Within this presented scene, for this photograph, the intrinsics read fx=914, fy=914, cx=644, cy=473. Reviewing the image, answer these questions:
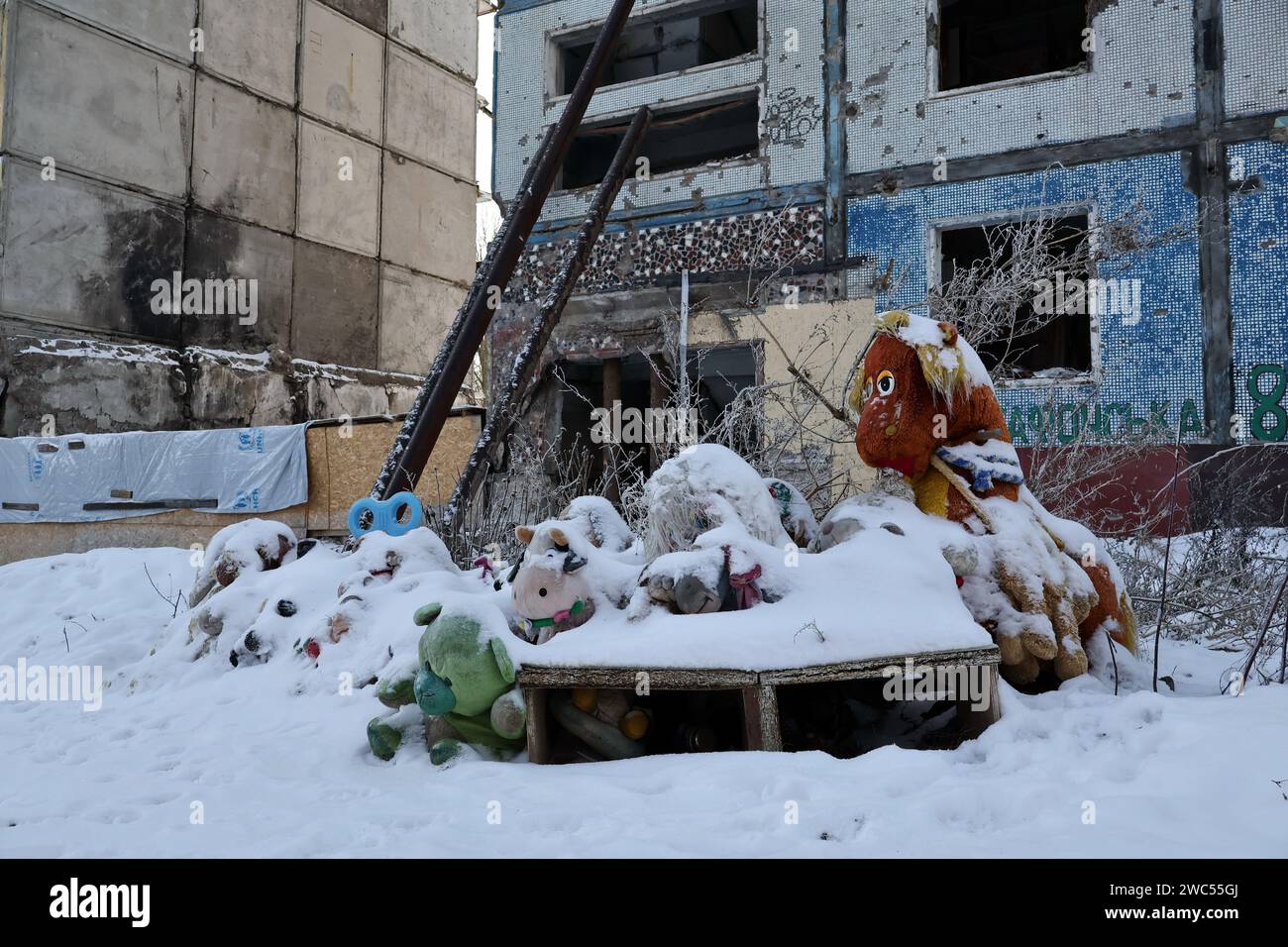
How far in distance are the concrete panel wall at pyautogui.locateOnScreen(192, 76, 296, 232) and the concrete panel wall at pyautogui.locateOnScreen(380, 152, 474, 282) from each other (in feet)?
5.88

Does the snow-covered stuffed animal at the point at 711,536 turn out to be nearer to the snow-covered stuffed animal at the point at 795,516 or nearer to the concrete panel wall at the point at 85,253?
the snow-covered stuffed animal at the point at 795,516

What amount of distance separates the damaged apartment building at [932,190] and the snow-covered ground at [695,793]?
3.81 m

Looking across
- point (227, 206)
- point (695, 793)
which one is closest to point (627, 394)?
point (227, 206)

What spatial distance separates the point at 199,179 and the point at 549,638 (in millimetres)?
11746

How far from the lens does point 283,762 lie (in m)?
2.97

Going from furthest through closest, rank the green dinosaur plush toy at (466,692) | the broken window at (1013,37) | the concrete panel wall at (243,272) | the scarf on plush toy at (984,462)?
the concrete panel wall at (243,272) → the broken window at (1013,37) → the scarf on plush toy at (984,462) → the green dinosaur plush toy at (466,692)

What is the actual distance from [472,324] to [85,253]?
722 cm

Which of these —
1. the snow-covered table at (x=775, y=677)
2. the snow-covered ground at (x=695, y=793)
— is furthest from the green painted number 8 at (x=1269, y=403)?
the snow-covered table at (x=775, y=677)

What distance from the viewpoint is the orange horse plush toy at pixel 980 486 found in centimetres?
307

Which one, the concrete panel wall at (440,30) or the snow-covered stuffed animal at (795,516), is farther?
the concrete panel wall at (440,30)

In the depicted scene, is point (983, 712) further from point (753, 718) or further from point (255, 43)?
point (255, 43)

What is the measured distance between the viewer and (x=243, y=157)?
42.0 ft

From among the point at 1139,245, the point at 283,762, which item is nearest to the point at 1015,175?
the point at 1139,245
